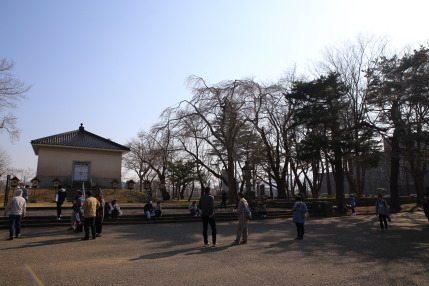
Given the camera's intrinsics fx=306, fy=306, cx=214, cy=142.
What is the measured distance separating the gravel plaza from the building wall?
68.5 feet

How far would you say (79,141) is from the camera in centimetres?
3231

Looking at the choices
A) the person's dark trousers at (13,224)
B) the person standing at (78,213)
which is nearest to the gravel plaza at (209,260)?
the person's dark trousers at (13,224)

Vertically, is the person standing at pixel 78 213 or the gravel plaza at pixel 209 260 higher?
the person standing at pixel 78 213

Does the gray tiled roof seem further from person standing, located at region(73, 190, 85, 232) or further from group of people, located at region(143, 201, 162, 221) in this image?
person standing, located at region(73, 190, 85, 232)

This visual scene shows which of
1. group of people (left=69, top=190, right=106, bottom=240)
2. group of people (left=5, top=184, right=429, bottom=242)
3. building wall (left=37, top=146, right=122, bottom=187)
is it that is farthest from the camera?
building wall (left=37, top=146, right=122, bottom=187)

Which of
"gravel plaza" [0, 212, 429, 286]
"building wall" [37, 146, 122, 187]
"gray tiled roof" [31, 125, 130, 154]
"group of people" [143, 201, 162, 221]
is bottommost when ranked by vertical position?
"gravel plaza" [0, 212, 429, 286]

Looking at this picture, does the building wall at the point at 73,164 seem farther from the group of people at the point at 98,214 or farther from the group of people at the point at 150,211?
the group of people at the point at 98,214

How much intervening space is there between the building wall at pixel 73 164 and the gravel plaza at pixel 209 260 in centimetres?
2087

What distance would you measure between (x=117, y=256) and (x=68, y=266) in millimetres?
1356

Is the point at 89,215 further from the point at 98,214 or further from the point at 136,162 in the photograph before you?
the point at 136,162

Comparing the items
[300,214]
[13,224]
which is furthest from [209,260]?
[13,224]

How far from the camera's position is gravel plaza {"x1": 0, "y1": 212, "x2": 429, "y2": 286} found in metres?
5.62

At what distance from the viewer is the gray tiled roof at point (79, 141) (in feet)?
100

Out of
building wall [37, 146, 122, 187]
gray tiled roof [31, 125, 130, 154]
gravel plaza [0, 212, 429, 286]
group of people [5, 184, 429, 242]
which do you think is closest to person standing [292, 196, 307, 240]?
group of people [5, 184, 429, 242]
